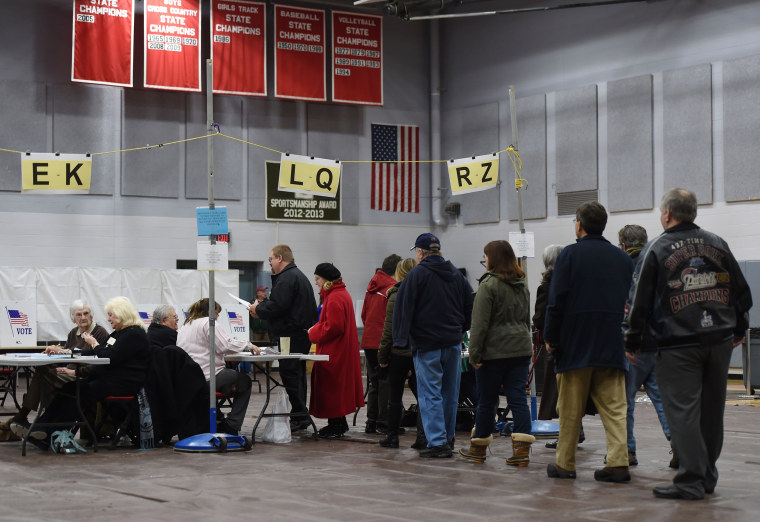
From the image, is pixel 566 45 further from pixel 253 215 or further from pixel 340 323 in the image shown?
pixel 340 323

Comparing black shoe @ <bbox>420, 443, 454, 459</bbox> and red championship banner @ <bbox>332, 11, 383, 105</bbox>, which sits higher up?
red championship banner @ <bbox>332, 11, 383, 105</bbox>

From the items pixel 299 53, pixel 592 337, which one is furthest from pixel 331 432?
pixel 299 53

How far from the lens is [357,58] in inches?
781

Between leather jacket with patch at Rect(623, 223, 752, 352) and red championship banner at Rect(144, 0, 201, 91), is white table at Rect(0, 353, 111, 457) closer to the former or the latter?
leather jacket with patch at Rect(623, 223, 752, 352)

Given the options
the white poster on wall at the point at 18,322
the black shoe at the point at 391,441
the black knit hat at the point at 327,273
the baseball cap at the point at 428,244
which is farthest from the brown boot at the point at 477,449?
the white poster on wall at the point at 18,322

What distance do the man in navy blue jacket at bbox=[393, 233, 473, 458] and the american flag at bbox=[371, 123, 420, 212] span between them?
13.4m

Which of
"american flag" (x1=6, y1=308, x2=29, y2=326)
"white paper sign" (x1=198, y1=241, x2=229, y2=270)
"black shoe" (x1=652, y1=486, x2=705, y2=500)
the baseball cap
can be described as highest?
the baseball cap

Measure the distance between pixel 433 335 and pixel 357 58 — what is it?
13.5 meters

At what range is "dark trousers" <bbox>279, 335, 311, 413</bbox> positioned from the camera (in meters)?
8.64

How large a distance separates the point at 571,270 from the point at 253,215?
14.1 metres

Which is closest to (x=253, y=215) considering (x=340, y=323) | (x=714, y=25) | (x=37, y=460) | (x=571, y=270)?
(x=714, y=25)

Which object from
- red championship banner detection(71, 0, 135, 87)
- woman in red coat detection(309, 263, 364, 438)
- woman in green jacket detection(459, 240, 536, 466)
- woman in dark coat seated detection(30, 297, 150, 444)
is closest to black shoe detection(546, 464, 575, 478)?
woman in green jacket detection(459, 240, 536, 466)

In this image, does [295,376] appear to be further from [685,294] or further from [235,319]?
[235,319]

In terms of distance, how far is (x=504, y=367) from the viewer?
6.66 metres
